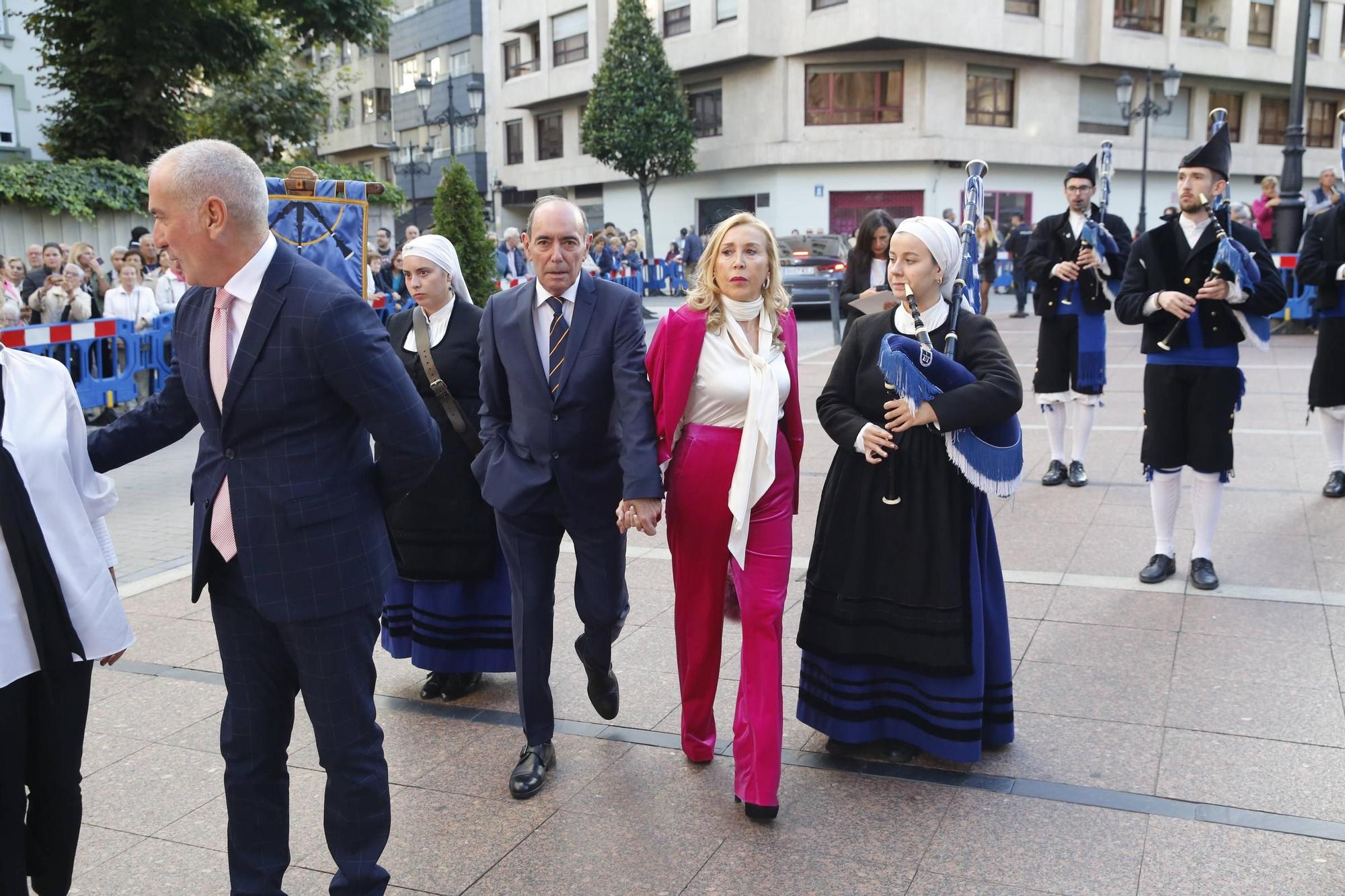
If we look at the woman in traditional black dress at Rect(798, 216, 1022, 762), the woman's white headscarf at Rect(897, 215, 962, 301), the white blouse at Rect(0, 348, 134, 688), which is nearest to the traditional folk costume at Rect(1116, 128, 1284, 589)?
the woman in traditional black dress at Rect(798, 216, 1022, 762)

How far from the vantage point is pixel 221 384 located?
2.87 metres

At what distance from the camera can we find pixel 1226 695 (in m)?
4.54

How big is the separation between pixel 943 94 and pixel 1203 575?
30867mm

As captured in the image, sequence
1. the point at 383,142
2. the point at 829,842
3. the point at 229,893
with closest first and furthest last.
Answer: the point at 229,893
the point at 829,842
the point at 383,142

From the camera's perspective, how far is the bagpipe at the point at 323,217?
7.40 meters

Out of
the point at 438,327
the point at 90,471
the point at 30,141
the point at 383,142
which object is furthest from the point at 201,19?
the point at 383,142

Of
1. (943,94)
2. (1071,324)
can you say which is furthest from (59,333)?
(943,94)

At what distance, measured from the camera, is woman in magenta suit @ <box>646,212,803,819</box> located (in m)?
3.75

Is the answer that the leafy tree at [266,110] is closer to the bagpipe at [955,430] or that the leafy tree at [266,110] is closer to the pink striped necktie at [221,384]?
the bagpipe at [955,430]

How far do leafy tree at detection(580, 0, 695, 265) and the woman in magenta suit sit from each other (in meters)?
31.8

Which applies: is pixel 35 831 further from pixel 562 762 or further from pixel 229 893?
pixel 562 762

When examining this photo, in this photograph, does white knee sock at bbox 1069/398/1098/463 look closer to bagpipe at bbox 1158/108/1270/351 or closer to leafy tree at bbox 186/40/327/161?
bagpipe at bbox 1158/108/1270/351

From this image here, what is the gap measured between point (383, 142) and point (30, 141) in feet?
72.5

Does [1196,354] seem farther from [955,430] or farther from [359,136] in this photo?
[359,136]
